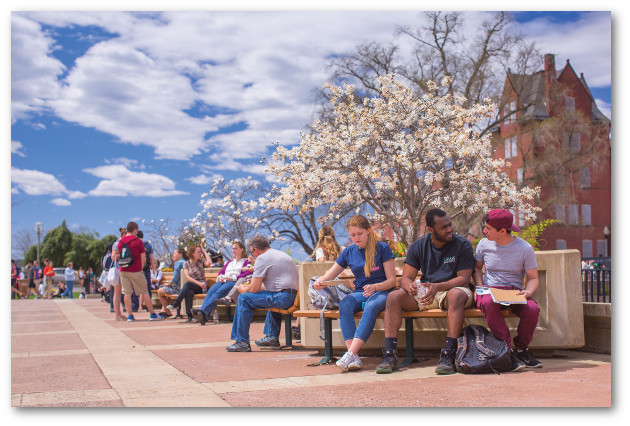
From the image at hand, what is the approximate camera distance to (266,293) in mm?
8031

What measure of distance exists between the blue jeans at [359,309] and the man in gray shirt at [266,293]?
1.74 meters

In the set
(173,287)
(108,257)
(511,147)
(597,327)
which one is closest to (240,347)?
(597,327)

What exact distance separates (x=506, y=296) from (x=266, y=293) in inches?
120

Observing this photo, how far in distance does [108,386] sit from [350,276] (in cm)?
260

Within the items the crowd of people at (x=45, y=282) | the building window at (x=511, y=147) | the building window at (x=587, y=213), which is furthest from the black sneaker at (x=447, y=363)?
the crowd of people at (x=45, y=282)

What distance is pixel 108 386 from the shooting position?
17.8 ft

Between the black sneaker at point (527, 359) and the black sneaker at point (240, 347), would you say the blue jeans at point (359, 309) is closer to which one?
the black sneaker at point (527, 359)

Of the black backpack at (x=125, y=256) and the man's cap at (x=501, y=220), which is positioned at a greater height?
the man's cap at (x=501, y=220)

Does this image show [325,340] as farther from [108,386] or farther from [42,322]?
[42,322]

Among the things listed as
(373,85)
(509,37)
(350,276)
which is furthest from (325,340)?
(373,85)

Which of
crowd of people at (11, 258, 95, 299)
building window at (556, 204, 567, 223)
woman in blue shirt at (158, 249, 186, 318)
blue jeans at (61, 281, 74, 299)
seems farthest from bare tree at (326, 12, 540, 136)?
blue jeans at (61, 281, 74, 299)

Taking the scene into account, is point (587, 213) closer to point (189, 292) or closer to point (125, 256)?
point (189, 292)

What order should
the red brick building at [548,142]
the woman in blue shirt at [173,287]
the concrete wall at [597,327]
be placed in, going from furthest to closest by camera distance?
the red brick building at [548,142] < the woman in blue shirt at [173,287] < the concrete wall at [597,327]

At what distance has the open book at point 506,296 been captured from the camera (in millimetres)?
5934
